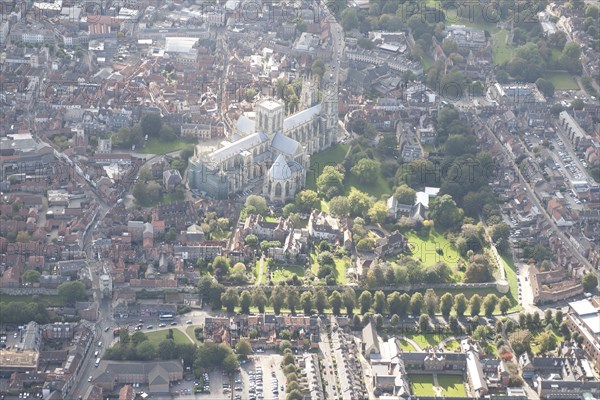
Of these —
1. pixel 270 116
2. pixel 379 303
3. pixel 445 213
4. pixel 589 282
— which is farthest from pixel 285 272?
pixel 589 282

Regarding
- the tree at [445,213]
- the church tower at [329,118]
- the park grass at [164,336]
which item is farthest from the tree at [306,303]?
A: the church tower at [329,118]

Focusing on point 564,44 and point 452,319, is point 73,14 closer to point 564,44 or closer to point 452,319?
point 564,44

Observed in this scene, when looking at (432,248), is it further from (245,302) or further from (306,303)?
(245,302)

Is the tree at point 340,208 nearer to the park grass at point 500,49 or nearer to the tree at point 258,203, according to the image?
the tree at point 258,203

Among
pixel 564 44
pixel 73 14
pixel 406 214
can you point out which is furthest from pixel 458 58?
pixel 73 14

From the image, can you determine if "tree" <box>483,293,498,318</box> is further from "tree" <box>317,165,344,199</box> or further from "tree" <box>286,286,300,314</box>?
"tree" <box>317,165,344,199</box>

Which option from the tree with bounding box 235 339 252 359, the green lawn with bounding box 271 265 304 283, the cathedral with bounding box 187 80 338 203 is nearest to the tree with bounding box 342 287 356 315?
the green lawn with bounding box 271 265 304 283
